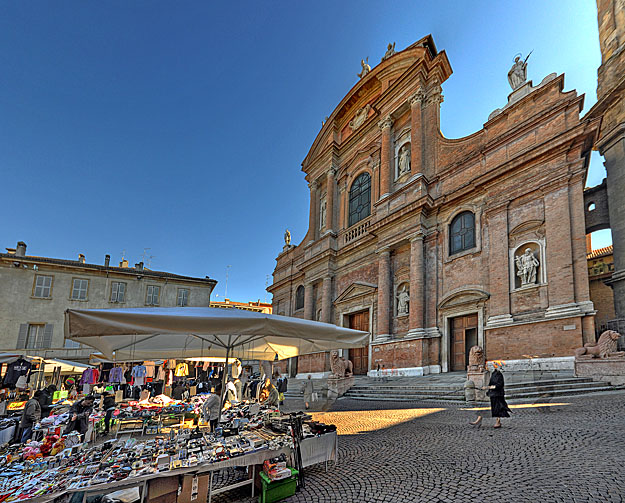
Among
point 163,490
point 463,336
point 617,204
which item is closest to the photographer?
point 163,490

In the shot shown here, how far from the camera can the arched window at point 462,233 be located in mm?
15047

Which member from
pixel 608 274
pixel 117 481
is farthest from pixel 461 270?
pixel 117 481

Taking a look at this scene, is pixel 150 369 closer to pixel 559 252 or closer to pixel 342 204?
pixel 342 204

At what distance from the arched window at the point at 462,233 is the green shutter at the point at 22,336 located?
2660 centimetres

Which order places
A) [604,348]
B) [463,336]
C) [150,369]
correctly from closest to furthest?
[604,348], [463,336], [150,369]

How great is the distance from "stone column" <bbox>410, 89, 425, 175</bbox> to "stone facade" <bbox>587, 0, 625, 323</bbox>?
Result: 6.86 metres

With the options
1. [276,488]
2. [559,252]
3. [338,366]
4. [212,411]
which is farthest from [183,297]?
[276,488]

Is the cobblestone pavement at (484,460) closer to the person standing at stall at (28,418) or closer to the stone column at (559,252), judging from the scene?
the stone column at (559,252)

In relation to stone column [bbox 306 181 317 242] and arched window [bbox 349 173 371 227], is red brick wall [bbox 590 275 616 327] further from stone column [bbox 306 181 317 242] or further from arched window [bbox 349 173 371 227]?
stone column [bbox 306 181 317 242]

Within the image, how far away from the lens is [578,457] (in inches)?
179

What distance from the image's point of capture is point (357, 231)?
2086cm

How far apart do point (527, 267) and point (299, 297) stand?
51.8 feet

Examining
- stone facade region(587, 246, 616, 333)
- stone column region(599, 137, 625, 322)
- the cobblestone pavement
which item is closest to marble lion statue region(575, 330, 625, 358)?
the cobblestone pavement

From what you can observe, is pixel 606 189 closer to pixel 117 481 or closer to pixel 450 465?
pixel 450 465
